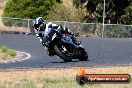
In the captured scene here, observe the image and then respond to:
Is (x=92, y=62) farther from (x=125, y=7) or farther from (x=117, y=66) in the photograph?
(x=125, y=7)

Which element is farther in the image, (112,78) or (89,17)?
(89,17)

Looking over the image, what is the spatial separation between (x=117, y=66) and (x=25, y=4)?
49.3 m

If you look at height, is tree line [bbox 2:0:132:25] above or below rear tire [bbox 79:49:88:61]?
below

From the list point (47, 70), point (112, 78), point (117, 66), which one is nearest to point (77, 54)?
point (117, 66)

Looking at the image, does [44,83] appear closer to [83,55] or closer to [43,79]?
[43,79]

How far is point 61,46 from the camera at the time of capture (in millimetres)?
22344

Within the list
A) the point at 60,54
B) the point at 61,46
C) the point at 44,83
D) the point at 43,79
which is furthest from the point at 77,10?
the point at 44,83

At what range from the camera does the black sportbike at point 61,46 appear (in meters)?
21.8

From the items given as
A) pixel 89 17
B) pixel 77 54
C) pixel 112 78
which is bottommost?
pixel 89 17

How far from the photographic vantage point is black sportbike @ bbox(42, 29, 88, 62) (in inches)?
858

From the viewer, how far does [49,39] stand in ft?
71.4

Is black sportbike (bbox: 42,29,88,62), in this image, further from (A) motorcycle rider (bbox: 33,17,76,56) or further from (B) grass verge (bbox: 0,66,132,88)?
(B) grass verge (bbox: 0,66,132,88)

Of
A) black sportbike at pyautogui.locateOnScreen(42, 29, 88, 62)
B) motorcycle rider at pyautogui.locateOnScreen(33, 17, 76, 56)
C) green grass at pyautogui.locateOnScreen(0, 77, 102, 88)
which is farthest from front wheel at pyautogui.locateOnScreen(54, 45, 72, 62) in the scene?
green grass at pyautogui.locateOnScreen(0, 77, 102, 88)

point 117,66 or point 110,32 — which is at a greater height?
point 117,66
